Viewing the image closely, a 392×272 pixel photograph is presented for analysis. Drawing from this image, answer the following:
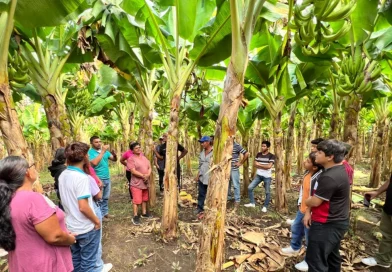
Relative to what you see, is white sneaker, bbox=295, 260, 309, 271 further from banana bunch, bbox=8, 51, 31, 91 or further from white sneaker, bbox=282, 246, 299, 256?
banana bunch, bbox=8, 51, 31, 91

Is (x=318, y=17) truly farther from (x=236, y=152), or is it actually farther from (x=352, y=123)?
(x=236, y=152)

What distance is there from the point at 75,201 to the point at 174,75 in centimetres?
255

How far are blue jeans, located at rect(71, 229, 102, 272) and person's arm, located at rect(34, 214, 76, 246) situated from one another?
0.92m

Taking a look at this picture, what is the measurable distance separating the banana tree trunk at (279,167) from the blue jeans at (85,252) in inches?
180

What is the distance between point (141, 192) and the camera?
17.2ft

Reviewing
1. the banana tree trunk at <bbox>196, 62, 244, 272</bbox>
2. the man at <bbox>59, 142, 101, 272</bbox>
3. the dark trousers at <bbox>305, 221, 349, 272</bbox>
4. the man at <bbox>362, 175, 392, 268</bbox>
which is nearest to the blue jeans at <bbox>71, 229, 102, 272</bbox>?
the man at <bbox>59, 142, 101, 272</bbox>

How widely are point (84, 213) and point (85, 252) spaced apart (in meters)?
0.59

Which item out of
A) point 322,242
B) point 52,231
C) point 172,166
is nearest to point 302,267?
point 322,242

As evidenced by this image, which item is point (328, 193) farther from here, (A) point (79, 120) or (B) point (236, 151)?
(A) point (79, 120)

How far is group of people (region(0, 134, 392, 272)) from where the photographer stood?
169 cm

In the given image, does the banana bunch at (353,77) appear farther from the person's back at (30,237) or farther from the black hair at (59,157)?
the black hair at (59,157)

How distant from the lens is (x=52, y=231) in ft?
5.76

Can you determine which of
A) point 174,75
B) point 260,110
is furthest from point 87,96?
point 260,110

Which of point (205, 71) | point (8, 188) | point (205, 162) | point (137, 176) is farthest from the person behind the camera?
point (205, 71)
